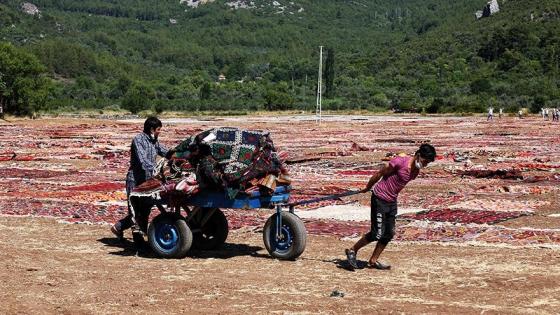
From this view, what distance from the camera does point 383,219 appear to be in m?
11.4

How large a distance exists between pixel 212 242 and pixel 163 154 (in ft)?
5.03

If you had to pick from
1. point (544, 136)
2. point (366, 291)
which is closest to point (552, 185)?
point (366, 291)

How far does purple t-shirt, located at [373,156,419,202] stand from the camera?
11281 mm

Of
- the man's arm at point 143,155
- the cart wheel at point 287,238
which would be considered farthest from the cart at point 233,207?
the man's arm at point 143,155

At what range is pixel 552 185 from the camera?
21906 mm

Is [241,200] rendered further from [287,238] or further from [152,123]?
[152,123]

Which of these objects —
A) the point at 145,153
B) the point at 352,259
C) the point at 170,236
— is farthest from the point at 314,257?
the point at 145,153

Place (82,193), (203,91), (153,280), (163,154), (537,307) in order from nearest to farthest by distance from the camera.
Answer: (537,307) → (153,280) → (163,154) → (82,193) → (203,91)

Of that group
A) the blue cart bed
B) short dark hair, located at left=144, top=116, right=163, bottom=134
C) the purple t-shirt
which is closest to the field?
the blue cart bed

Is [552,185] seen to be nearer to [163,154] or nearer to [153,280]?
[163,154]

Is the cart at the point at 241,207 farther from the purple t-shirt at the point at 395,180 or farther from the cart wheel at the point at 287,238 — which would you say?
the purple t-shirt at the point at 395,180

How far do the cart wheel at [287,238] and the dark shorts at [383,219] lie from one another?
1.07 metres

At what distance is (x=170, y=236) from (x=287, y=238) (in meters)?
1.67

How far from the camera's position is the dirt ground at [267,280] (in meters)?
9.31
